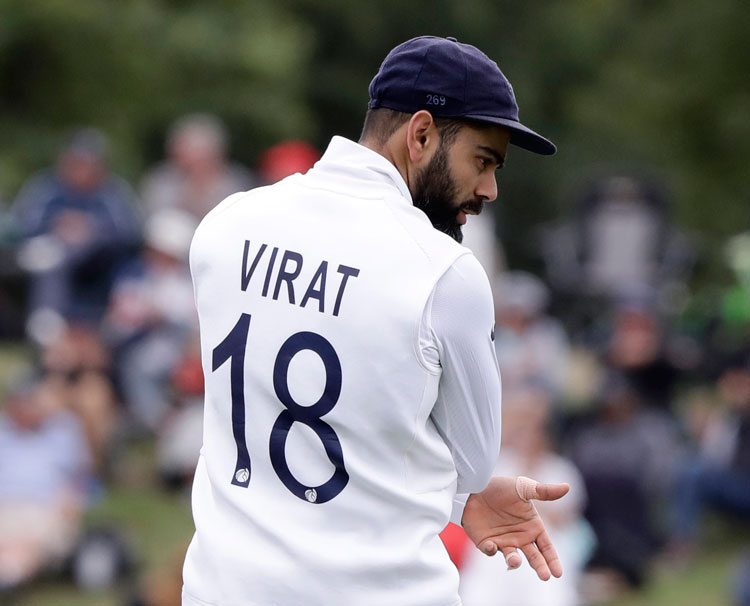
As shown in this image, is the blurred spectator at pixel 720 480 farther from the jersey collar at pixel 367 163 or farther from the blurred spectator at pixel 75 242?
the jersey collar at pixel 367 163

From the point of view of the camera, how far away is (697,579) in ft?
25.9

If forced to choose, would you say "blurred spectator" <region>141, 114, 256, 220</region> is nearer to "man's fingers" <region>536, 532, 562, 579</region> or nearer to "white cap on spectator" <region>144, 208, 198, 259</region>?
"white cap on spectator" <region>144, 208, 198, 259</region>

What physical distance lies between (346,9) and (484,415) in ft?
79.8

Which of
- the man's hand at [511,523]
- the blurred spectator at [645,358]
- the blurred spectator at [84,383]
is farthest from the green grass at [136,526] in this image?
the man's hand at [511,523]

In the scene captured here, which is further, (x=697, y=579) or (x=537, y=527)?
(x=697, y=579)

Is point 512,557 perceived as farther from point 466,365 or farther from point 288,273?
point 288,273

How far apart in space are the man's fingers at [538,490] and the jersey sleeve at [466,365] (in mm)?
92

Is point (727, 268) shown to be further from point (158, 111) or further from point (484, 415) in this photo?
point (484, 415)

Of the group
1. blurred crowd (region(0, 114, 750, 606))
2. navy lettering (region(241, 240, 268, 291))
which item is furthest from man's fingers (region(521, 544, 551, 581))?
blurred crowd (region(0, 114, 750, 606))

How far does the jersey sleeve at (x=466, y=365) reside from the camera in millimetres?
2549

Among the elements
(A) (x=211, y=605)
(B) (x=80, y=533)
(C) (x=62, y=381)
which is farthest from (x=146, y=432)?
(A) (x=211, y=605)

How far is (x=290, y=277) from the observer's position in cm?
265

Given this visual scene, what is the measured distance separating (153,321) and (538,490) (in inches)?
258

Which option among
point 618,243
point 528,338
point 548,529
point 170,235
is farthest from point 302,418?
point 618,243
